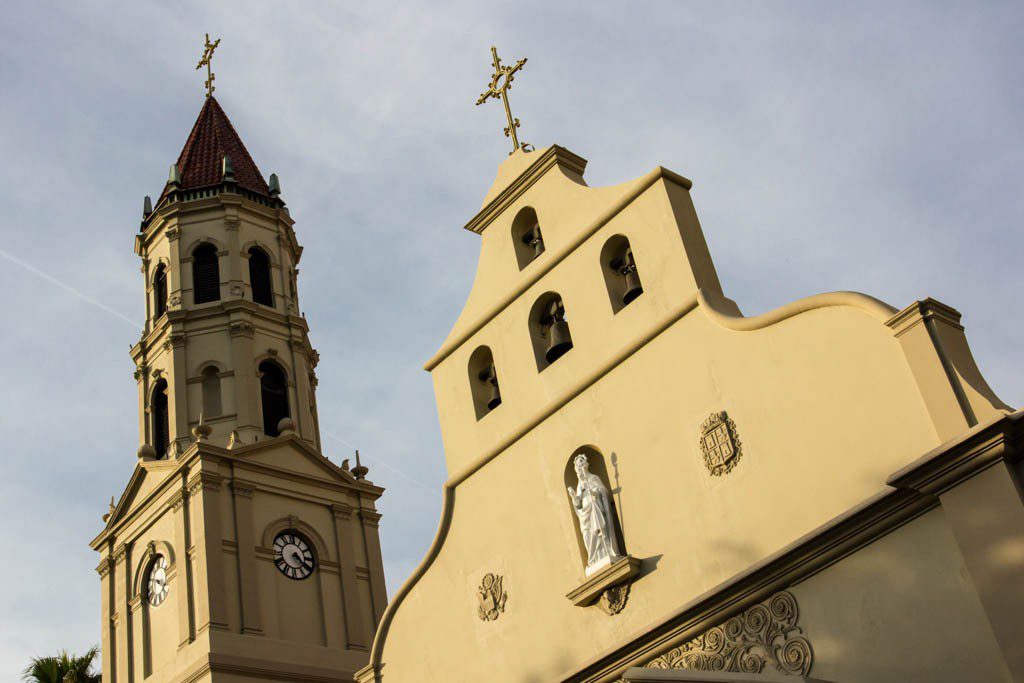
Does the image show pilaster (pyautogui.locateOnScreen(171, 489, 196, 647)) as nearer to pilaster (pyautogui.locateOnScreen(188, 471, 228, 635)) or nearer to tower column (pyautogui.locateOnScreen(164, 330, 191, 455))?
pilaster (pyautogui.locateOnScreen(188, 471, 228, 635))

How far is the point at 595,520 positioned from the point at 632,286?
3163 mm

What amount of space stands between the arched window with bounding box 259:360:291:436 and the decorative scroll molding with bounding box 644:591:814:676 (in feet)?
58.4

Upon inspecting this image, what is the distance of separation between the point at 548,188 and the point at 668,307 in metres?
3.70

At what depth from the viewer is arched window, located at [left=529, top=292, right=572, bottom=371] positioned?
1692 centimetres

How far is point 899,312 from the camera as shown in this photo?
488 inches

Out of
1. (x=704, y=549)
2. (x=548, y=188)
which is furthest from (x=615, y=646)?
(x=548, y=188)

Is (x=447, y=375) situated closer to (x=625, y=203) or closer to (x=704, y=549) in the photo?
(x=625, y=203)

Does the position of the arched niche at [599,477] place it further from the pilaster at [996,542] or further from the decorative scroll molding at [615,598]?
the pilaster at [996,542]

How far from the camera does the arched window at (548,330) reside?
16922mm

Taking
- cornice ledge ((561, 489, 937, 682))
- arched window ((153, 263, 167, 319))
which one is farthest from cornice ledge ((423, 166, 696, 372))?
arched window ((153, 263, 167, 319))

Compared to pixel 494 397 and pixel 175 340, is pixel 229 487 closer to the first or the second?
pixel 175 340

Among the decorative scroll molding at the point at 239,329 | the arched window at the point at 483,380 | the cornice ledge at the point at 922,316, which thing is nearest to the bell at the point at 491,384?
the arched window at the point at 483,380

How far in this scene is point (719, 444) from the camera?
13.9 metres

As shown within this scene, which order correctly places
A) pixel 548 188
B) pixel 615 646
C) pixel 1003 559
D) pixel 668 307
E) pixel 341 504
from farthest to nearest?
1. pixel 341 504
2. pixel 548 188
3. pixel 668 307
4. pixel 615 646
5. pixel 1003 559
